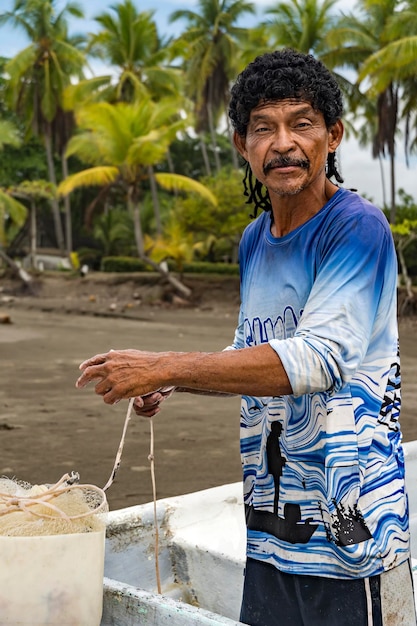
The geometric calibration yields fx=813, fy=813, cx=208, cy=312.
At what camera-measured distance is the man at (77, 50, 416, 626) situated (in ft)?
4.98

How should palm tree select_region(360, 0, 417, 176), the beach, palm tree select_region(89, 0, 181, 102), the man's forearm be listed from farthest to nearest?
1. palm tree select_region(89, 0, 181, 102)
2. palm tree select_region(360, 0, 417, 176)
3. the beach
4. the man's forearm

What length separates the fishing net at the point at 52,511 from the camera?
175 cm

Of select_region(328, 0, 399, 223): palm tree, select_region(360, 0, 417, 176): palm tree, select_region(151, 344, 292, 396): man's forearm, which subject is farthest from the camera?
select_region(328, 0, 399, 223): palm tree

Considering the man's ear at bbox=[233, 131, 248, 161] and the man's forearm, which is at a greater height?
the man's ear at bbox=[233, 131, 248, 161]

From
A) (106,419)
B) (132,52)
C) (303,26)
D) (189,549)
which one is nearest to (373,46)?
(303,26)

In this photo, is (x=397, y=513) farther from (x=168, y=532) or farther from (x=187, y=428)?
(x=187, y=428)

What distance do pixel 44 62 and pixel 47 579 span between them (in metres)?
33.2

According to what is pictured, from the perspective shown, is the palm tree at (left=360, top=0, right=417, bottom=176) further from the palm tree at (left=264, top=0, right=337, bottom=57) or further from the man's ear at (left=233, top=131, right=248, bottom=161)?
the man's ear at (left=233, top=131, right=248, bottom=161)

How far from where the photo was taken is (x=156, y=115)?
2475cm

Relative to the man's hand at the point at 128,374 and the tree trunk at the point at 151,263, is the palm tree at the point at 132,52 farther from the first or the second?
the man's hand at the point at 128,374

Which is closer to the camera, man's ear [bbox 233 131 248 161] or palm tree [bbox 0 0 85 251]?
man's ear [bbox 233 131 248 161]

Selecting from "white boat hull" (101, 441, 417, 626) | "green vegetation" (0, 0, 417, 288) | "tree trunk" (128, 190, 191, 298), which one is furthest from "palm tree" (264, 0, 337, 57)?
"white boat hull" (101, 441, 417, 626)

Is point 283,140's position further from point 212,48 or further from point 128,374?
point 212,48

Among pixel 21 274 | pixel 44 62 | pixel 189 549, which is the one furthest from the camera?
pixel 44 62
